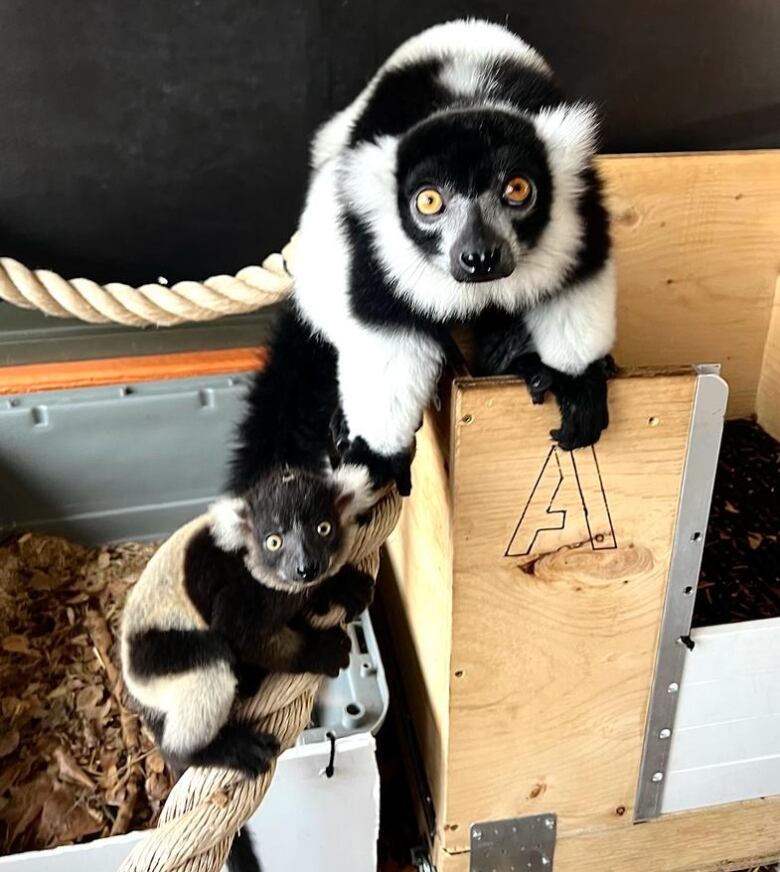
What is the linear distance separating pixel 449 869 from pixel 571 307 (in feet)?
2.98

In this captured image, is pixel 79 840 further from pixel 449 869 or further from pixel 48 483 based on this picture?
pixel 48 483

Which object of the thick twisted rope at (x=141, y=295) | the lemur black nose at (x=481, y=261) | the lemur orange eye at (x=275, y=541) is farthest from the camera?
the thick twisted rope at (x=141, y=295)

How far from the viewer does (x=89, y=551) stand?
203 cm

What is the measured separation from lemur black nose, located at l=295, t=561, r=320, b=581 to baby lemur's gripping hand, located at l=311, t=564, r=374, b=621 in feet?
0.53

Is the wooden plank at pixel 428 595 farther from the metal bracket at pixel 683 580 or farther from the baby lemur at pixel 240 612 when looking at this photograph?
the metal bracket at pixel 683 580

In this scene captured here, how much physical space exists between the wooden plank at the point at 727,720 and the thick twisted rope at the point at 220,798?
0.53 metres

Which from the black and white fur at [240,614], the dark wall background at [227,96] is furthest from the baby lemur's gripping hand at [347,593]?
the dark wall background at [227,96]

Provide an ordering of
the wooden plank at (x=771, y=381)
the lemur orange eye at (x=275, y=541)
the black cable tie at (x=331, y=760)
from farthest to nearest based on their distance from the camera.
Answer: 1. the wooden plank at (x=771, y=381)
2. the black cable tie at (x=331, y=760)
3. the lemur orange eye at (x=275, y=541)

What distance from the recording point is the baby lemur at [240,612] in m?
1.13

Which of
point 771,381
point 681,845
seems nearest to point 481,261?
point 681,845

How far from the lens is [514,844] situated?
1.32m

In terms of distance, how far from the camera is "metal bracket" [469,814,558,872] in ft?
4.29

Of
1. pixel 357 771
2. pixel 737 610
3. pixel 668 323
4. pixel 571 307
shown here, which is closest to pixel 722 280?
pixel 668 323

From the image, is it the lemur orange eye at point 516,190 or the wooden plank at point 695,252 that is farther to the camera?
the wooden plank at point 695,252
